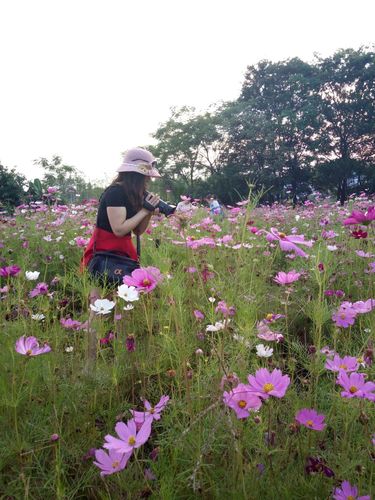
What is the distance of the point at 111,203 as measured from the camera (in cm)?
216

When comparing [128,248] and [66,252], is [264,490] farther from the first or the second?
[66,252]

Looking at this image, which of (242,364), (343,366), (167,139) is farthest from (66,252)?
(167,139)

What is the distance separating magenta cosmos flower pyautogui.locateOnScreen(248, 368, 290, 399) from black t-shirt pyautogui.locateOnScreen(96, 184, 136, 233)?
1558mm

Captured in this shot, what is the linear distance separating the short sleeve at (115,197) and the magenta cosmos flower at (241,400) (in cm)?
156

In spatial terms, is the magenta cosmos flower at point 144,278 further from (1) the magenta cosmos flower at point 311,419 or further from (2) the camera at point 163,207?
(2) the camera at point 163,207

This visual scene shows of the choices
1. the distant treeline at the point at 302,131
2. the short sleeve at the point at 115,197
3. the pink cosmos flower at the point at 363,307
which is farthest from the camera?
the distant treeline at the point at 302,131

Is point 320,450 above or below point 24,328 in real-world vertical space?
below

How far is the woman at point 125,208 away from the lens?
212cm

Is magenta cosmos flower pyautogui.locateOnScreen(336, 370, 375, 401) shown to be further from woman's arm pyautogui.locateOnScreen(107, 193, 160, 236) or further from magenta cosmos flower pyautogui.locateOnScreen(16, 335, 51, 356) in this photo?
woman's arm pyautogui.locateOnScreen(107, 193, 160, 236)

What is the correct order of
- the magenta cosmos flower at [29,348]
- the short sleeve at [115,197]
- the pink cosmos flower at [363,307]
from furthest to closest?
the short sleeve at [115,197] → the pink cosmos flower at [363,307] → the magenta cosmos flower at [29,348]

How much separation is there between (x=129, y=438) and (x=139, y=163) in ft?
5.59

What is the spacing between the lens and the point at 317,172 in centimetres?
2067

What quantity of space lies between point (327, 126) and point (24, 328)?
22.0 m

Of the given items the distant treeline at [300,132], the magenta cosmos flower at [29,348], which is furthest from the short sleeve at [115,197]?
the distant treeline at [300,132]
